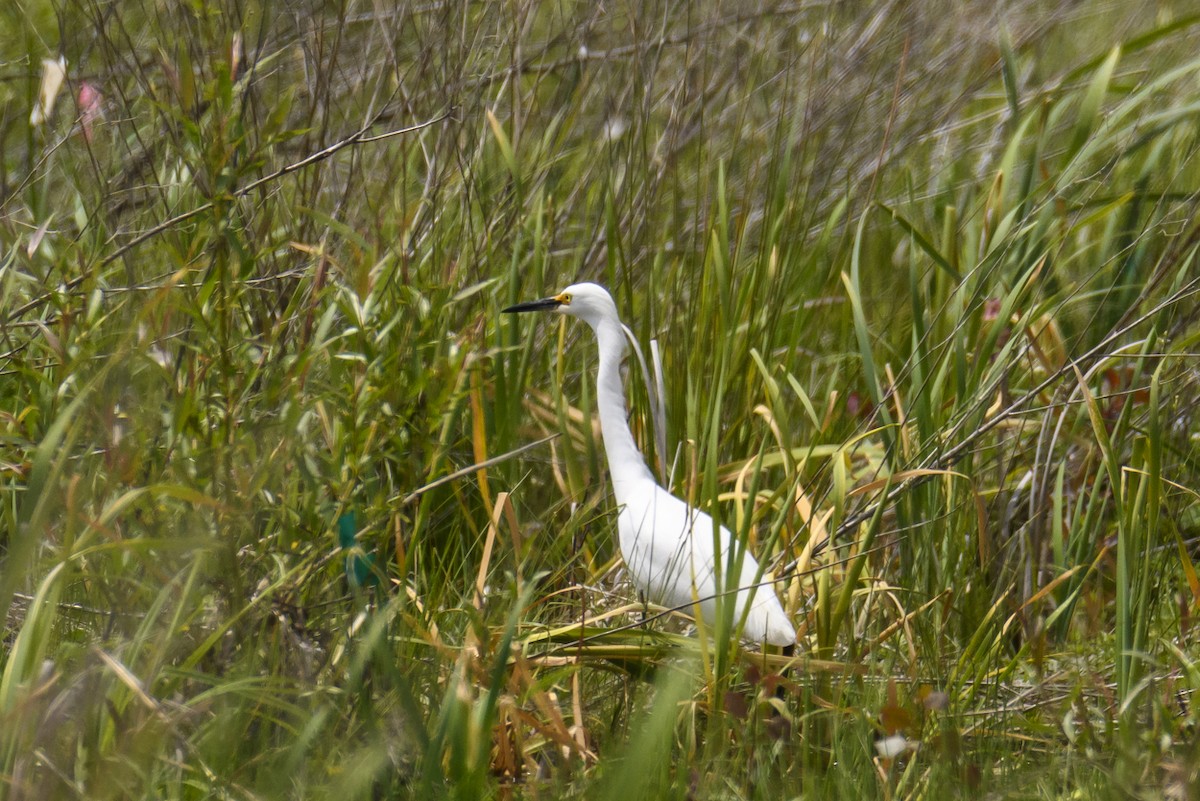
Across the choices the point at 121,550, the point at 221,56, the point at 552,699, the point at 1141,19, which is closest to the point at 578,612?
the point at 552,699

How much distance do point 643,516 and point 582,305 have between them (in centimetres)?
65

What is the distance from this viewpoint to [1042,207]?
2.46 meters

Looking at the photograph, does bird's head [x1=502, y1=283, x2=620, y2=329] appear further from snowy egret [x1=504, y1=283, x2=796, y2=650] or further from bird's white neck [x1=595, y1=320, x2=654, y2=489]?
bird's white neck [x1=595, y1=320, x2=654, y2=489]

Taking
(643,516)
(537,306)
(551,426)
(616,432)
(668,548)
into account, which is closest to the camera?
(643,516)

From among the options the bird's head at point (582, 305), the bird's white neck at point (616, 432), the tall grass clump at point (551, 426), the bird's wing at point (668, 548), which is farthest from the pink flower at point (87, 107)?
the bird's wing at point (668, 548)

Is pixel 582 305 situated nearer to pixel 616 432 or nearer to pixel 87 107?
pixel 616 432

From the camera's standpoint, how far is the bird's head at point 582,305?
291 centimetres

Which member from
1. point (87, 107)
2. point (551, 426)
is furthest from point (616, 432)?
point (87, 107)

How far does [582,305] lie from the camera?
9.77 ft

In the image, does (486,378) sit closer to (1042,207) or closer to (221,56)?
(221,56)

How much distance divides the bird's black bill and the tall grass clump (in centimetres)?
10

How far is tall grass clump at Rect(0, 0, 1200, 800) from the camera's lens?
5.83ft

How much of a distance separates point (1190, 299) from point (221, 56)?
7.25ft

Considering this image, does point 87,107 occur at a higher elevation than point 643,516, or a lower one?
higher
